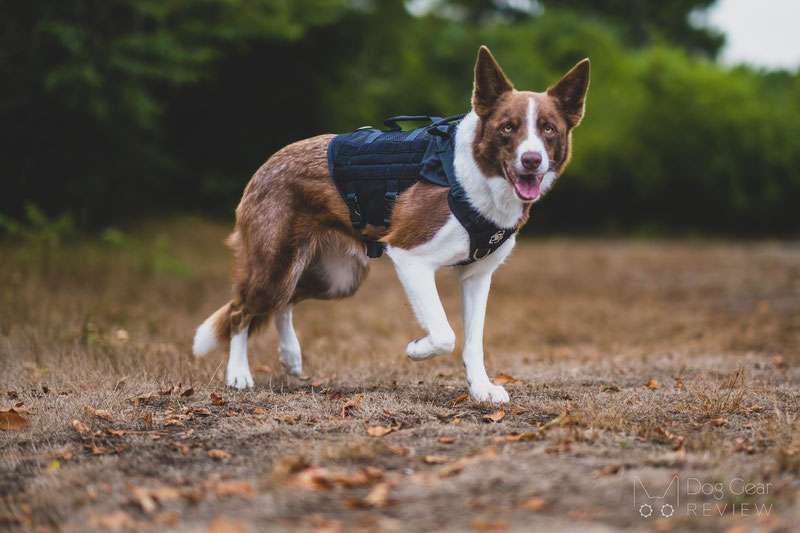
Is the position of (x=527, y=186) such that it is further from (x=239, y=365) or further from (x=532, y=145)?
(x=239, y=365)

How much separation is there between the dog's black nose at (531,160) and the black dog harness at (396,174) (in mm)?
474

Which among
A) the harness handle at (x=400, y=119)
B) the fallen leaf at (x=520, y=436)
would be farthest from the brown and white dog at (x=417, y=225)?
the fallen leaf at (x=520, y=436)

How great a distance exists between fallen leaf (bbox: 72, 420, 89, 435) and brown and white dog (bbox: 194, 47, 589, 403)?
132 cm

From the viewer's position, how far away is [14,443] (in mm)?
3666

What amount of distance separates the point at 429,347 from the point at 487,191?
100cm

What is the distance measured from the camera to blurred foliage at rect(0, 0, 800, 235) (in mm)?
11516

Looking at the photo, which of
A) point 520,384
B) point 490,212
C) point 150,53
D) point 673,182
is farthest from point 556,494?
point 673,182

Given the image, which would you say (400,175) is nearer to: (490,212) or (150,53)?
(490,212)

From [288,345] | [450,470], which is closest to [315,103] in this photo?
[288,345]

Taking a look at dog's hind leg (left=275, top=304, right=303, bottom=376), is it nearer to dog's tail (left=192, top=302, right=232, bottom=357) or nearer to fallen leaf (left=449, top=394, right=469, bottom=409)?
dog's tail (left=192, top=302, right=232, bottom=357)

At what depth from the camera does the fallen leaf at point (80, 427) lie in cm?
379

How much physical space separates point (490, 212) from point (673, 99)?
25034mm

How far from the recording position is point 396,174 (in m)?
4.63

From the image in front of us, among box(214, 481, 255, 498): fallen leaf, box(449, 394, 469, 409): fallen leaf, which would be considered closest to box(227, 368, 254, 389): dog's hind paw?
box(449, 394, 469, 409): fallen leaf
